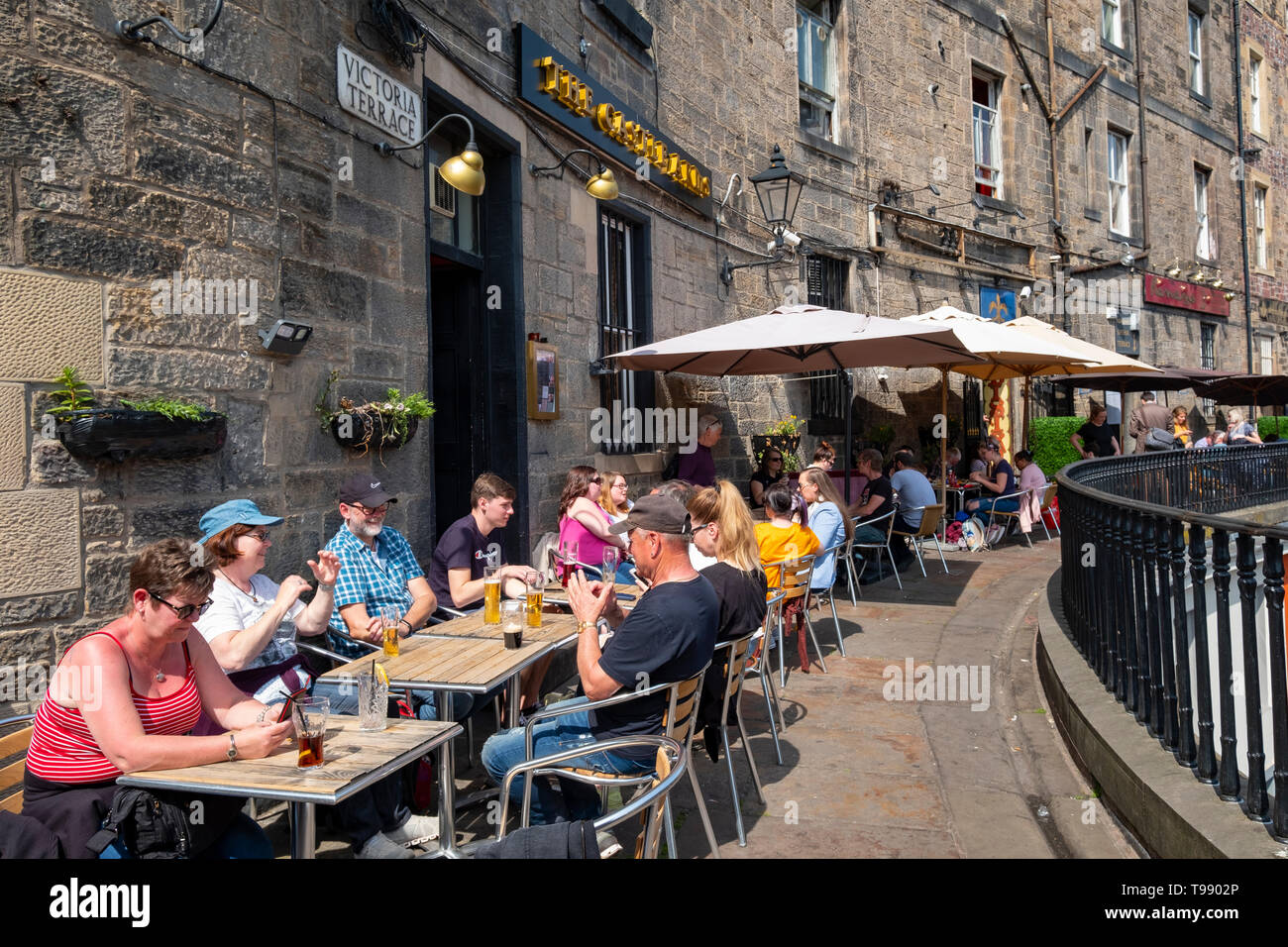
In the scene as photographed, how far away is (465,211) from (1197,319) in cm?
1985

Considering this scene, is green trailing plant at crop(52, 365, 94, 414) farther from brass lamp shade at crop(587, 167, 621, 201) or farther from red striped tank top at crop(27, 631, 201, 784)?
brass lamp shade at crop(587, 167, 621, 201)

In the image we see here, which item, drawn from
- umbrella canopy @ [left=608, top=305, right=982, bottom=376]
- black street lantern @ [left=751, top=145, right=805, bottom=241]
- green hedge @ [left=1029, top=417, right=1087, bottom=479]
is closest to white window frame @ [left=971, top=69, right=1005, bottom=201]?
green hedge @ [left=1029, top=417, right=1087, bottom=479]

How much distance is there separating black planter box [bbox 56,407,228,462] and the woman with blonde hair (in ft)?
7.12

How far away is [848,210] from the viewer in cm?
1228

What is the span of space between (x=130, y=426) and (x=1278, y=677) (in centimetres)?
399

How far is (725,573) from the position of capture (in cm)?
402

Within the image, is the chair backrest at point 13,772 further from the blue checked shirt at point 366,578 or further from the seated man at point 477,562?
the seated man at point 477,562

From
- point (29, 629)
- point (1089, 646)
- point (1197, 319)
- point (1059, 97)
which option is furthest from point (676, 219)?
point (1197, 319)

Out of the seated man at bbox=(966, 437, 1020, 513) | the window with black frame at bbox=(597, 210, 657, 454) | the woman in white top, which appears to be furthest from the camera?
the seated man at bbox=(966, 437, 1020, 513)

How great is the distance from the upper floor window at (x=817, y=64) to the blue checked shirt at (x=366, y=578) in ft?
30.5

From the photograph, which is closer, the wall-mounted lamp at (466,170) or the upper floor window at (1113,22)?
the wall-mounted lamp at (466,170)

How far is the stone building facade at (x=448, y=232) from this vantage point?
3.36m

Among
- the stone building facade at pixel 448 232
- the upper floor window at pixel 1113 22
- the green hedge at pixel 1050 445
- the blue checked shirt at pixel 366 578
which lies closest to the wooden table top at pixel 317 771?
the stone building facade at pixel 448 232

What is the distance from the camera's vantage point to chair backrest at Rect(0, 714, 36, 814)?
2.55 meters
